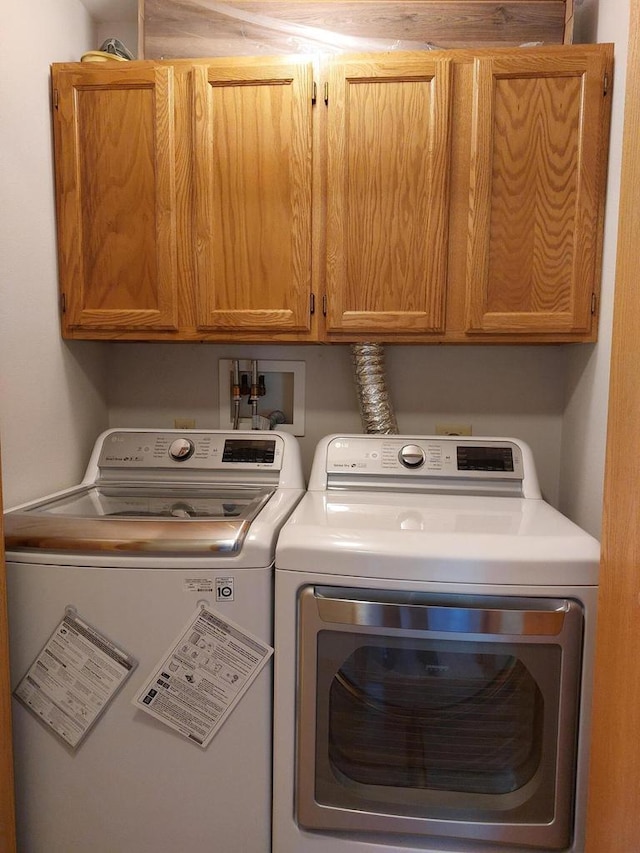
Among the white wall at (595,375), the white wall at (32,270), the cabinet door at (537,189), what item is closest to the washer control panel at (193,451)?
the white wall at (32,270)

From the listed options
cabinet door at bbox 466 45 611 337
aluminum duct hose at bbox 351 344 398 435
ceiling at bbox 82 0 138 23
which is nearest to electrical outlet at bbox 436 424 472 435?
aluminum duct hose at bbox 351 344 398 435

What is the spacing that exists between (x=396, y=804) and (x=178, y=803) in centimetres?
48

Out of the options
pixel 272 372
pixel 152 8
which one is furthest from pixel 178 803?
pixel 152 8

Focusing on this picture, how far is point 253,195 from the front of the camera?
1.50 meters

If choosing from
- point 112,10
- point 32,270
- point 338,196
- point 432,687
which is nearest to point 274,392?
point 338,196

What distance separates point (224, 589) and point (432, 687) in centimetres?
50

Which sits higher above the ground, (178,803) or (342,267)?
(342,267)

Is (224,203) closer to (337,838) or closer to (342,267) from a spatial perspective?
(342,267)

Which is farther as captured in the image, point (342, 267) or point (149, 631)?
point (342, 267)

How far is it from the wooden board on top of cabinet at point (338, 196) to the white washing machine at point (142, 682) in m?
0.72

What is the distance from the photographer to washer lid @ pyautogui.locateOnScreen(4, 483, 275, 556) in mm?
1097

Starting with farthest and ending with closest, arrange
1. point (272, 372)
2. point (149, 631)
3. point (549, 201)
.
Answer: point (272, 372), point (549, 201), point (149, 631)

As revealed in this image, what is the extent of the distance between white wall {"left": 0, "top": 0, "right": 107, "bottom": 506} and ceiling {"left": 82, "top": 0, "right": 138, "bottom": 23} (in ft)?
0.15

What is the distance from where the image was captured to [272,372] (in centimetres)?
189
